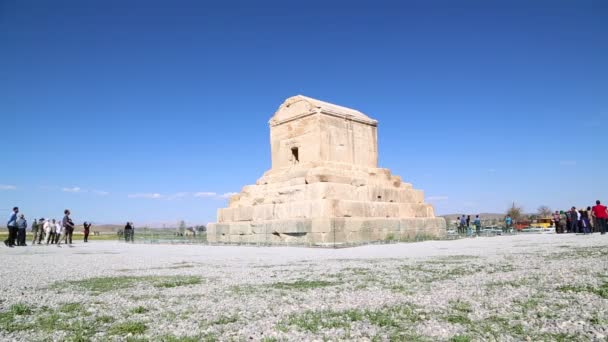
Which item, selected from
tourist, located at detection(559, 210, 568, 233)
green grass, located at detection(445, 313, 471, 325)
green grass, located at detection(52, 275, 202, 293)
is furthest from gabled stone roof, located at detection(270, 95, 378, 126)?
green grass, located at detection(445, 313, 471, 325)

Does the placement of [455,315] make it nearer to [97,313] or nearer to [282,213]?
[97,313]

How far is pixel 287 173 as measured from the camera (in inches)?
922

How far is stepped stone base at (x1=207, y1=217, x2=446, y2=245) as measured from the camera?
63.0 feet

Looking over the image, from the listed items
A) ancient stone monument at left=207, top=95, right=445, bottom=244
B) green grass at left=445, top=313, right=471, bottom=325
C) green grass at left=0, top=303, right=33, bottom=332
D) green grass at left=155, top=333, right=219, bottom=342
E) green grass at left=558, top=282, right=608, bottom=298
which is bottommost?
green grass at left=155, top=333, right=219, bottom=342

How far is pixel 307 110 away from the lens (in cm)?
2362

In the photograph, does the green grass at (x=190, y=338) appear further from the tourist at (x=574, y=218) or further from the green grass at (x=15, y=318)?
the tourist at (x=574, y=218)

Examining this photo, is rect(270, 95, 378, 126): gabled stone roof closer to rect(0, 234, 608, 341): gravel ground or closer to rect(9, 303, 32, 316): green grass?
rect(0, 234, 608, 341): gravel ground

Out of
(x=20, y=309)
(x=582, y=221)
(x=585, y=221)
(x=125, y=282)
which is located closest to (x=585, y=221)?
(x=585, y=221)

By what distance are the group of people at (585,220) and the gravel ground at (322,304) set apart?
15.1m

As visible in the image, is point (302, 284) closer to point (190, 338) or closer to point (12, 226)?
point (190, 338)

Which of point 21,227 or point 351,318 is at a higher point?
point 21,227

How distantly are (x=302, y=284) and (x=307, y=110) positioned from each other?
54.5 ft

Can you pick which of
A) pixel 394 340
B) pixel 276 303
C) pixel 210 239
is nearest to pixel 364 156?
pixel 210 239

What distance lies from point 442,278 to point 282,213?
45.8 feet
